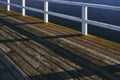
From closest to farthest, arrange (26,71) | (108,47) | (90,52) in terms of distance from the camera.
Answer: (26,71) < (90,52) < (108,47)

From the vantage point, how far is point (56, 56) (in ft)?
23.3

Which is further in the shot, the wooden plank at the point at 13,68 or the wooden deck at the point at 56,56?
the wooden deck at the point at 56,56

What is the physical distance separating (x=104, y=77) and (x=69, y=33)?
4.65 m

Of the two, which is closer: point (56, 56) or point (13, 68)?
point (13, 68)

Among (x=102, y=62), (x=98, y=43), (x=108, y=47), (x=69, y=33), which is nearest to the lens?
(x=102, y=62)

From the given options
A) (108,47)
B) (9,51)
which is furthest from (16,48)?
(108,47)

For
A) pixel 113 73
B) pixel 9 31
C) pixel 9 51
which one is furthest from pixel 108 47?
pixel 9 31

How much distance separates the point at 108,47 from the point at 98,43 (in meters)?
0.62

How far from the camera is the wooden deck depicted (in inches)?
226

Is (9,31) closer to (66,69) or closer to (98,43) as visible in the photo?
(98,43)

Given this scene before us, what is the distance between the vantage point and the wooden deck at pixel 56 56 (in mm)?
5750

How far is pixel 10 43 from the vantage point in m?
8.60

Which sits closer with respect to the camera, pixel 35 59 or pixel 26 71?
pixel 26 71

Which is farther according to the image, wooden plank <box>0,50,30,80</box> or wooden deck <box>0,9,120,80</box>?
wooden deck <box>0,9,120,80</box>
